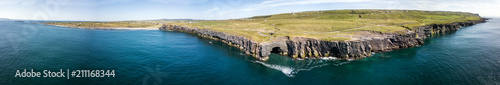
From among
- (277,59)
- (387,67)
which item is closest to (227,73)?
(277,59)

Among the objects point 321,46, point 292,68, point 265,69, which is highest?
point 321,46

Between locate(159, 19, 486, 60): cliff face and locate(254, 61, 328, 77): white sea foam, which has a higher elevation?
locate(159, 19, 486, 60): cliff face

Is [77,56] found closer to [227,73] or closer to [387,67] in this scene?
[227,73]

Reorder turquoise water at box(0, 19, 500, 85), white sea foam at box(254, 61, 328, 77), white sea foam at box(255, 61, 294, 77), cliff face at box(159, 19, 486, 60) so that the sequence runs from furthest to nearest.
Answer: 1. cliff face at box(159, 19, 486, 60)
2. white sea foam at box(254, 61, 328, 77)
3. white sea foam at box(255, 61, 294, 77)
4. turquoise water at box(0, 19, 500, 85)

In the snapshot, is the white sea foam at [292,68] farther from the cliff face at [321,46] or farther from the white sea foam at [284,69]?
the cliff face at [321,46]

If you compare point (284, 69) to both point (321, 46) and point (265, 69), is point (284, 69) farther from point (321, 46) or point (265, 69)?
point (321, 46)

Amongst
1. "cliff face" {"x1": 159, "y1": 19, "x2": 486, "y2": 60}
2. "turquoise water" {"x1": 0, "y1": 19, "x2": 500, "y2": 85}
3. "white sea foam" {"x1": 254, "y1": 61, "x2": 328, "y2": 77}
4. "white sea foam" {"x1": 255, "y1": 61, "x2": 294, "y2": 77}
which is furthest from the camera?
"cliff face" {"x1": 159, "y1": 19, "x2": 486, "y2": 60}

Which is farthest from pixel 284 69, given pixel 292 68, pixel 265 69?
pixel 265 69

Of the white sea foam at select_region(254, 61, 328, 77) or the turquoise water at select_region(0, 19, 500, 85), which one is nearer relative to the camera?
the turquoise water at select_region(0, 19, 500, 85)

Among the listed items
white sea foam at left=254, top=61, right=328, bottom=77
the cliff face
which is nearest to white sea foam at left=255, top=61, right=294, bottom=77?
white sea foam at left=254, top=61, right=328, bottom=77

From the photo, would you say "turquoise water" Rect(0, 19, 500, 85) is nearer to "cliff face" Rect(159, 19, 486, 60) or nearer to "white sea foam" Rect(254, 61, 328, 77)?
"white sea foam" Rect(254, 61, 328, 77)

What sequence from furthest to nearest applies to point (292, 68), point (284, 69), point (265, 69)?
point (292, 68) → point (265, 69) → point (284, 69)

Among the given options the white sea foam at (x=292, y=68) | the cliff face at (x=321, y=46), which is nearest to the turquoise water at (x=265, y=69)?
the white sea foam at (x=292, y=68)
